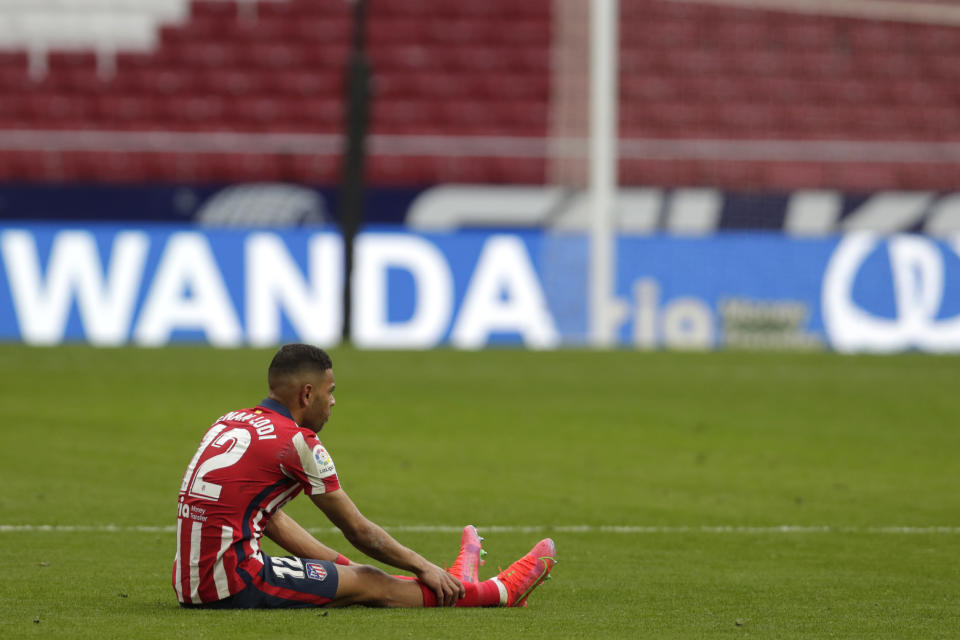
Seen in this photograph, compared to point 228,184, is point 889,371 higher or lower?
lower

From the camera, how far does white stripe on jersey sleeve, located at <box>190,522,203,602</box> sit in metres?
6.66

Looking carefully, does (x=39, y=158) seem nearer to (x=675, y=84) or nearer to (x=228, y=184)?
(x=228, y=184)

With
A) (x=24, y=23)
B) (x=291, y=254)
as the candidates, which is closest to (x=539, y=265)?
(x=291, y=254)

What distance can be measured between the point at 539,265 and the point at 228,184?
435cm

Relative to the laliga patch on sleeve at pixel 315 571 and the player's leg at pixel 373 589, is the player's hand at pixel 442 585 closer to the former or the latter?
the player's leg at pixel 373 589

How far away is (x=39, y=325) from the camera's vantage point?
21.4m

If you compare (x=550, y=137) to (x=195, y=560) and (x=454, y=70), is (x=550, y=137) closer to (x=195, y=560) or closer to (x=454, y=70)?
(x=454, y=70)

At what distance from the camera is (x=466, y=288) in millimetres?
21609

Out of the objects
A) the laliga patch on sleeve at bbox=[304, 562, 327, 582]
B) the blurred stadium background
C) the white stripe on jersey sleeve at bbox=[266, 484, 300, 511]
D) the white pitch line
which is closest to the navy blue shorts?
the laliga patch on sleeve at bbox=[304, 562, 327, 582]

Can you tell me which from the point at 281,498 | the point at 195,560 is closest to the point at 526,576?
the point at 281,498

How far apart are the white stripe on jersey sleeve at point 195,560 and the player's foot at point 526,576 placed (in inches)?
51.4

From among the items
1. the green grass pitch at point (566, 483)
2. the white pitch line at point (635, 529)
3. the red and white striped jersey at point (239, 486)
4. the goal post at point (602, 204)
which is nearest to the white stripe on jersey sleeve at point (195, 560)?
the red and white striped jersey at point (239, 486)

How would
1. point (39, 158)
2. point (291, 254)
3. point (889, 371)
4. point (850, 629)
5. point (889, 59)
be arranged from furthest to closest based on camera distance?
point (889, 59) → point (39, 158) → point (291, 254) → point (889, 371) → point (850, 629)

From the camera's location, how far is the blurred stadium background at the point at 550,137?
863 inches
